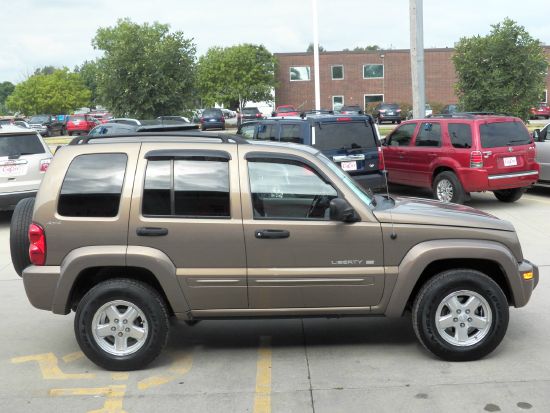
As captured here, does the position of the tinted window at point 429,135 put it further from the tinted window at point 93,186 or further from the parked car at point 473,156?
the tinted window at point 93,186

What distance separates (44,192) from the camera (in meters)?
4.66

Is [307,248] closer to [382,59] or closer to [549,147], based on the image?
[549,147]

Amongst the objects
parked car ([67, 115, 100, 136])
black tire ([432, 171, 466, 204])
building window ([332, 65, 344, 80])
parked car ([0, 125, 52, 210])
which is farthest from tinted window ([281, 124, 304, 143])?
building window ([332, 65, 344, 80])

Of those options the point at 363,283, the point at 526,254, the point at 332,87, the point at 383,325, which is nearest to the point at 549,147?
the point at 526,254

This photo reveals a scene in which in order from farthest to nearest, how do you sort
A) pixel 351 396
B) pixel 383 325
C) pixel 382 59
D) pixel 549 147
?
1. pixel 382 59
2. pixel 549 147
3. pixel 383 325
4. pixel 351 396

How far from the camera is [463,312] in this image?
15.3 feet

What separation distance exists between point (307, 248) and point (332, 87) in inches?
2224

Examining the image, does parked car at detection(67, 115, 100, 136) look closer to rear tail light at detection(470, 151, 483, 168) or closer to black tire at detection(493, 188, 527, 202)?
black tire at detection(493, 188, 527, 202)

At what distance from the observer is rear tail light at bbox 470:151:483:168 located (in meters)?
11.0

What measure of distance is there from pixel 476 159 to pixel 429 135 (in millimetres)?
1316

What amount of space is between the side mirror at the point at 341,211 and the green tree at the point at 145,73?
21713 mm

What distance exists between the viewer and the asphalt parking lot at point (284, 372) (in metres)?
4.09

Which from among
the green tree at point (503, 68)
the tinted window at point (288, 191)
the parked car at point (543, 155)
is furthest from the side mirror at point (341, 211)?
the green tree at point (503, 68)

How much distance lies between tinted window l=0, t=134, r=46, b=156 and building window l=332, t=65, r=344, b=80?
1978 inches
